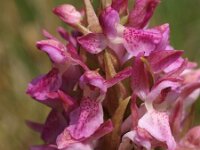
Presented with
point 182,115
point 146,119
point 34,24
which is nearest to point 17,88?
point 34,24

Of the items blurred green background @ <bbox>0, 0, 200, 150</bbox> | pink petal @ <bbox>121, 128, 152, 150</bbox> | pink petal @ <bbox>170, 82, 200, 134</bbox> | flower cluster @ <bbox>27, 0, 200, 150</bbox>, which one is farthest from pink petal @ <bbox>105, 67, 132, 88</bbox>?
blurred green background @ <bbox>0, 0, 200, 150</bbox>

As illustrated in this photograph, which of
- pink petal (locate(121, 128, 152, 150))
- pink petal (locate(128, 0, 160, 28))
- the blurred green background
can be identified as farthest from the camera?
the blurred green background

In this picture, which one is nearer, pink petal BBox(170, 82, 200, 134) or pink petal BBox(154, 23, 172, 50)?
pink petal BBox(154, 23, 172, 50)

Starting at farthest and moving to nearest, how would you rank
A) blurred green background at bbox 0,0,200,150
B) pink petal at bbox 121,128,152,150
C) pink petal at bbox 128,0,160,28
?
1. blurred green background at bbox 0,0,200,150
2. pink petal at bbox 128,0,160,28
3. pink petal at bbox 121,128,152,150

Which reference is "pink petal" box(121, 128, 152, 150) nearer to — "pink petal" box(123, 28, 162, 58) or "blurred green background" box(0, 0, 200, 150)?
"pink petal" box(123, 28, 162, 58)

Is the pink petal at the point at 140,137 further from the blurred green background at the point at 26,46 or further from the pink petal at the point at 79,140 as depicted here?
the blurred green background at the point at 26,46

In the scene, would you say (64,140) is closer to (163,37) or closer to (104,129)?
(104,129)

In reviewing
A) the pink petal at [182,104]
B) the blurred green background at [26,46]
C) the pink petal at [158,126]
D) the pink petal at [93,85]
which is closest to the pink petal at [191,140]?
the pink petal at [182,104]
